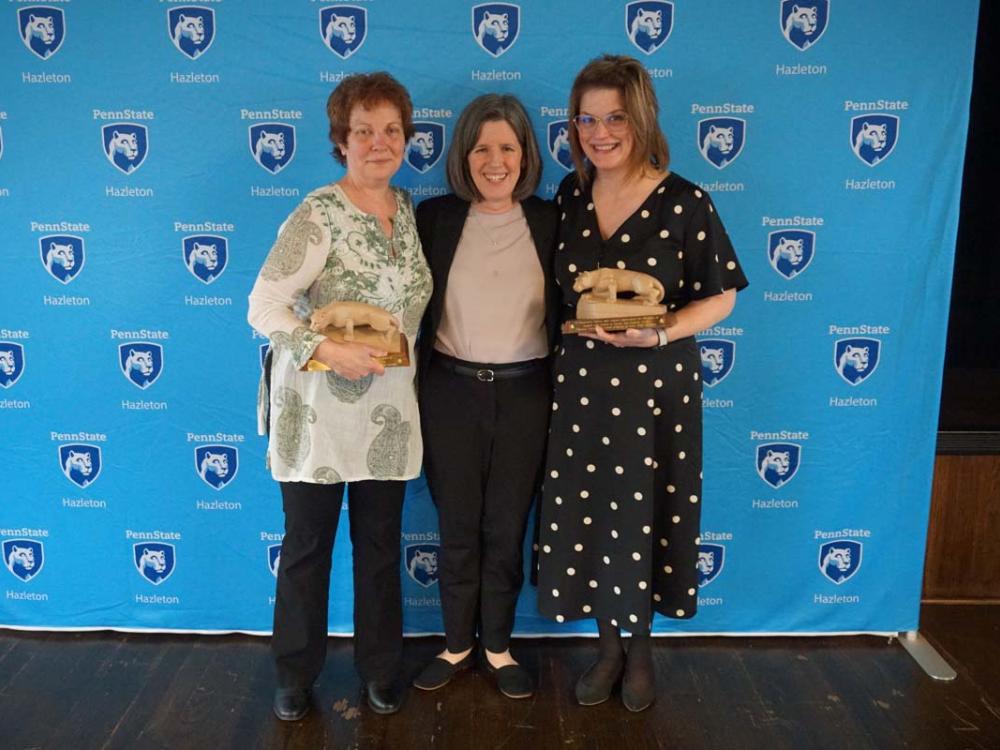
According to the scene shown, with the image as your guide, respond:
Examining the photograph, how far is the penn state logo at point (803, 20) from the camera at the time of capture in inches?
91.8

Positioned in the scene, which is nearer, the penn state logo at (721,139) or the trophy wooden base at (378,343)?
the trophy wooden base at (378,343)

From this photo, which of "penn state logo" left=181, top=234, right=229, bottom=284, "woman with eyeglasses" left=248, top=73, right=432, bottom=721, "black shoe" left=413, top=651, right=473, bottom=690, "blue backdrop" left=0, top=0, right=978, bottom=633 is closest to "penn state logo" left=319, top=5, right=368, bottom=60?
"blue backdrop" left=0, top=0, right=978, bottom=633

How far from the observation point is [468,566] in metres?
2.34

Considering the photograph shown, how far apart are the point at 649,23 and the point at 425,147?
73 centimetres

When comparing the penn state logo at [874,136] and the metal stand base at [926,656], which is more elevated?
the penn state logo at [874,136]

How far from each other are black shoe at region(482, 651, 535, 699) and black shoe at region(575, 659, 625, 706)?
0.46 feet

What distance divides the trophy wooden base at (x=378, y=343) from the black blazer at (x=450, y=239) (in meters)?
0.22

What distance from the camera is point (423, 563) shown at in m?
2.69

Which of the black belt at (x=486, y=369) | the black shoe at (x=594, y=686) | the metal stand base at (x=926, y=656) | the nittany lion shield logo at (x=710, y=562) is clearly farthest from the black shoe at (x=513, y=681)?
the metal stand base at (x=926, y=656)

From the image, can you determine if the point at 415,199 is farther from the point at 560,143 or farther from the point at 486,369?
the point at 486,369

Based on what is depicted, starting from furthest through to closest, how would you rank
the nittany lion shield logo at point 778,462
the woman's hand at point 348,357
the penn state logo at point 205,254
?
the nittany lion shield logo at point 778,462
the penn state logo at point 205,254
the woman's hand at point 348,357

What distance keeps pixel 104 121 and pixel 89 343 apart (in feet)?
2.18

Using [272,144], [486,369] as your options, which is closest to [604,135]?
[486,369]

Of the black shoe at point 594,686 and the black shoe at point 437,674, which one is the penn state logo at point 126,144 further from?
the black shoe at point 594,686
